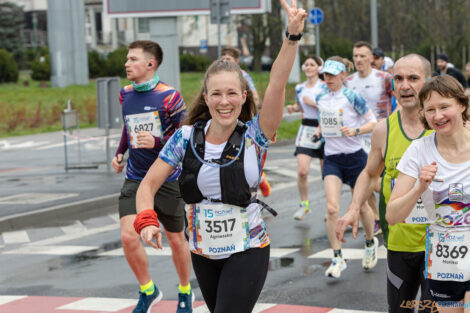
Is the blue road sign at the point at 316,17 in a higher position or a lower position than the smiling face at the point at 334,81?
higher

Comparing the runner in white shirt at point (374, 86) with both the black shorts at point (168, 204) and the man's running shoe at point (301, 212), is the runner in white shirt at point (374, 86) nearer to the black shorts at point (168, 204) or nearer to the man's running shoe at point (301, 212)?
the man's running shoe at point (301, 212)

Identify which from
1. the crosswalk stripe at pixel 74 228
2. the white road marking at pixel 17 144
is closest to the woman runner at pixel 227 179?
the crosswalk stripe at pixel 74 228

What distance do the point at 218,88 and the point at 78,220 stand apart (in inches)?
280

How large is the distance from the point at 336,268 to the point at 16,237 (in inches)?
165

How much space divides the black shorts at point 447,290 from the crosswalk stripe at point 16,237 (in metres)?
6.40

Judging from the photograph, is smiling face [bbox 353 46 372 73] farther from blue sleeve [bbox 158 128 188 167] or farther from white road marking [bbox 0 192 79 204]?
blue sleeve [bbox 158 128 188 167]

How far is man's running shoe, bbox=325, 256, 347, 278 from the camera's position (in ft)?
24.8

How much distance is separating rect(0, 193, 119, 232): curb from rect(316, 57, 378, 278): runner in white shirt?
409 centimetres

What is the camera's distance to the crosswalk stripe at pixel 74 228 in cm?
1031

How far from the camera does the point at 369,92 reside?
35.1 feet

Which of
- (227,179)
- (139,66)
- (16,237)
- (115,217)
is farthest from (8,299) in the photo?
(115,217)

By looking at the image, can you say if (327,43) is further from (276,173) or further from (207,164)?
(207,164)

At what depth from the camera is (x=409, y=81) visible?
5164 millimetres

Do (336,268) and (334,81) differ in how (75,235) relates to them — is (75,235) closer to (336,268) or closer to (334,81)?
(334,81)
